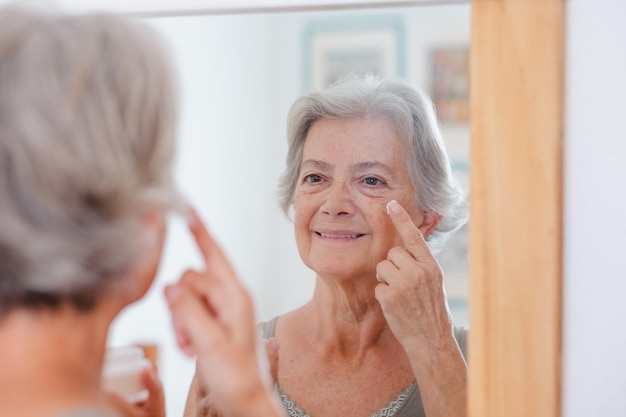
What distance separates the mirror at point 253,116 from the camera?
0.81m

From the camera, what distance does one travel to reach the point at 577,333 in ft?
2.41

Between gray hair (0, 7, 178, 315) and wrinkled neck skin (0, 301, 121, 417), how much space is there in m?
0.01

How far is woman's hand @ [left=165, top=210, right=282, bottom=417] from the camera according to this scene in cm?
65

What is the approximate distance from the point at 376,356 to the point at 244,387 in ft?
0.72

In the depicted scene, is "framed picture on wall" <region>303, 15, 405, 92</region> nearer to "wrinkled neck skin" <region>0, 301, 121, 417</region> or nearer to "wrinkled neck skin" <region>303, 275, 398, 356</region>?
"wrinkled neck skin" <region>303, 275, 398, 356</region>

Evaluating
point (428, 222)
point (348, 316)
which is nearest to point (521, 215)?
point (428, 222)

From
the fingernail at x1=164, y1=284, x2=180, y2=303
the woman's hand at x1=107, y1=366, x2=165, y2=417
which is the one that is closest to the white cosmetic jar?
the woman's hand at x1=107, y1=366, x2=165, y2=417

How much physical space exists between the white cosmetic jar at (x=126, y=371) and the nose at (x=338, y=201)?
0.29 meters

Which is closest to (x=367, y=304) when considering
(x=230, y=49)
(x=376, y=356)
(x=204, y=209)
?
(x=376, y=356)

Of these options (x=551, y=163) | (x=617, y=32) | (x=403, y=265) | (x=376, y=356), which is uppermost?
(x=617, y=32)

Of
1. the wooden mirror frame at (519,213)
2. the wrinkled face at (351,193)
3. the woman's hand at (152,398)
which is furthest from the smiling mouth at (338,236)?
the woman's hand at (152,398)

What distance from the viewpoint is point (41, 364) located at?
1.87 feet

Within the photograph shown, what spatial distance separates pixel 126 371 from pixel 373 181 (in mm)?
370

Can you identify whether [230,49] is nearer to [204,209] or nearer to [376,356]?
[204,209]
